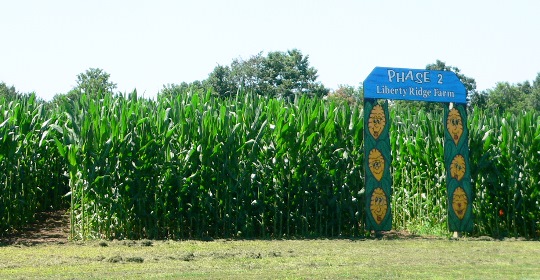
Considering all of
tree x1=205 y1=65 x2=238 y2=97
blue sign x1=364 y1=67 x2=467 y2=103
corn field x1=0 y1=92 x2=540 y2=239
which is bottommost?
corn field x1=0 y1=92 x2=540 y2=239

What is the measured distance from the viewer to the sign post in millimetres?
14961

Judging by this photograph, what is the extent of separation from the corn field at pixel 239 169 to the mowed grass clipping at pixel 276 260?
1017 millimetres

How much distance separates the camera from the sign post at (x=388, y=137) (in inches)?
589

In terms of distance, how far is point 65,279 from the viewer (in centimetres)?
918

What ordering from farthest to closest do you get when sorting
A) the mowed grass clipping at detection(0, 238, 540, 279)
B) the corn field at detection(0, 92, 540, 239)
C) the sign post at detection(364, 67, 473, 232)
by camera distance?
the sign post at detection(364, 67, 473, 232) < the corn field at detection(0, 92, 540, 239) < the mowed grass clipping at detection(0, 238, 540, 279)

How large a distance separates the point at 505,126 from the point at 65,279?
10.0 m

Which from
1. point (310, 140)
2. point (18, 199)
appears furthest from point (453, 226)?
point (18, 199)

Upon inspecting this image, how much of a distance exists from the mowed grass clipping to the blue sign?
285 cm

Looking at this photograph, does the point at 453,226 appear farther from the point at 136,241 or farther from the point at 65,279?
the point at 65,279

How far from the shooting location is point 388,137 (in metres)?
Answer: 15.2

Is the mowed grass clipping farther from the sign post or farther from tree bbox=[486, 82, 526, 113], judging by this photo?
tree bbox=[486, 82, 526, 113]

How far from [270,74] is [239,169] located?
45021mm

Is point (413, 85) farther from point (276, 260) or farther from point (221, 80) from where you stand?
point (221, 80)

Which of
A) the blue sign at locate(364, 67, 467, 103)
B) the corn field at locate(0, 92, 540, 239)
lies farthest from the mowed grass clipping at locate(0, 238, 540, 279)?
the blue sign at locate(364, 67, 467, 103)
